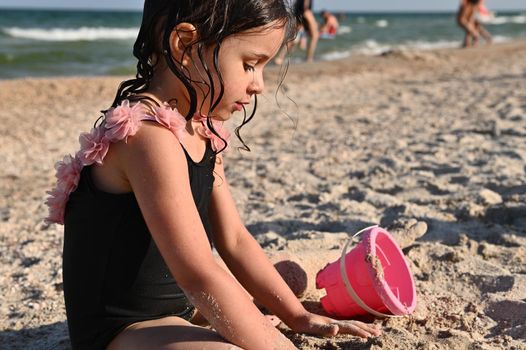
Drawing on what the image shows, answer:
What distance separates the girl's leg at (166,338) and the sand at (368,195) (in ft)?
1.43

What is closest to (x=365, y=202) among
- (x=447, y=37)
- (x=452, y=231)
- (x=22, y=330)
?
(x=452, y=231)

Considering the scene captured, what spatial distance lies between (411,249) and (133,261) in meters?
1.34

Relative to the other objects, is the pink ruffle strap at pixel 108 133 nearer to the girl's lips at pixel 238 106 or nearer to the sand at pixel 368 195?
the girl's lips at pixel 238 106

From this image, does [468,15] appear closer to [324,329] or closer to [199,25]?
[324,329]

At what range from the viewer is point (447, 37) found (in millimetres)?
20484

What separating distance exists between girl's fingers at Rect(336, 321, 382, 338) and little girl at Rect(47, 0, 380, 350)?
34 centimetres

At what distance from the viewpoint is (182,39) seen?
1.62 metres

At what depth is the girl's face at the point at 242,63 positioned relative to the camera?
1658mm

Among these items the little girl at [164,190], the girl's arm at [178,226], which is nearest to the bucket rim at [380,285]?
the little girl at [164,190]

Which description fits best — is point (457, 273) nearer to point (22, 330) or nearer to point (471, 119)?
point (22, 330)

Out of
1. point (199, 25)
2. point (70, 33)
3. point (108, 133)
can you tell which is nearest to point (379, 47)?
point (70, 33)

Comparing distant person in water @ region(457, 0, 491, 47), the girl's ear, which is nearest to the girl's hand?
the girl's ear

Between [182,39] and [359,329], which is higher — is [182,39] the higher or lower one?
the higher one

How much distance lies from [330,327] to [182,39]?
0.94 meters
